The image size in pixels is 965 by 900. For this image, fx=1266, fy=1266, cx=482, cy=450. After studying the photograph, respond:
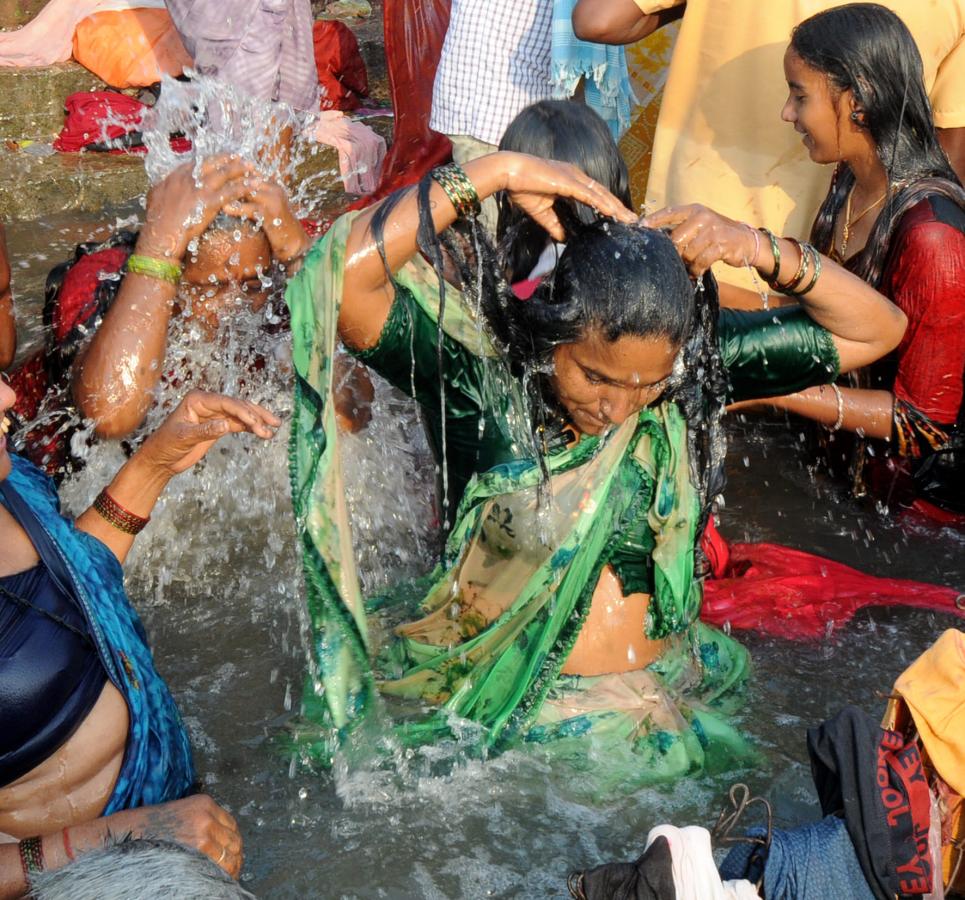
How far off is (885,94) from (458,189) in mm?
1990

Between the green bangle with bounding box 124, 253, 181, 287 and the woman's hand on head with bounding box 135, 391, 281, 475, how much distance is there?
93 cm

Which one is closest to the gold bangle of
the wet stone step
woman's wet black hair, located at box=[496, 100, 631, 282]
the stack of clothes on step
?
woman's wet black hair, located at box=[496, 100, 631, 282]

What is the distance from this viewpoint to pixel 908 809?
2.31 meters

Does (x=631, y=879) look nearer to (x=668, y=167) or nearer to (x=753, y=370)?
(x=753, y=370)

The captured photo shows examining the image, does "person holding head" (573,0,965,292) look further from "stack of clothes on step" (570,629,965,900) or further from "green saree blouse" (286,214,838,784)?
"stack of clothes on step" (570,629,965,900)

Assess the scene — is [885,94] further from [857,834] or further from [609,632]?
[857,834]

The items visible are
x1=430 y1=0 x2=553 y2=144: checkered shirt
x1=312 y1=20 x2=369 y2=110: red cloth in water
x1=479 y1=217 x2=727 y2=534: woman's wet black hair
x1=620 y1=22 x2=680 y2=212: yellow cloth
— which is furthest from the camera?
x1=312 y1=20 x2=369 y2=110: red cloth in water

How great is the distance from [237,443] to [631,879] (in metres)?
2.66

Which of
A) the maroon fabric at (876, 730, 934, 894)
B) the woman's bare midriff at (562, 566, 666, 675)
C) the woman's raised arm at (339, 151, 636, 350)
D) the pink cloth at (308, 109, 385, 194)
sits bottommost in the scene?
the woman's bare midriff at (562, 566, 666, 675)

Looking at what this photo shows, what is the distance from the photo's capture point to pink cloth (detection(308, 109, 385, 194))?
22.7 feet

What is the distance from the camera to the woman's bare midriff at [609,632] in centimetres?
317

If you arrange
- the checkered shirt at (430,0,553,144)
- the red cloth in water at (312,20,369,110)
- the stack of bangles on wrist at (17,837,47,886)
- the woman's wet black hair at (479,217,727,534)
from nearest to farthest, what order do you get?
the stack of bangles on wrist at (17,837,47,886) → the woman's wet black hair at (479,217,727,534) → the checkered shirt at (430,0,553,144) → the red cloth in water at (312,20,369,110)

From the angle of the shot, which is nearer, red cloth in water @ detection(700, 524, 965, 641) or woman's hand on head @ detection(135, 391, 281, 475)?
woman's hand on head @ detection(135, 391, 281, 475)

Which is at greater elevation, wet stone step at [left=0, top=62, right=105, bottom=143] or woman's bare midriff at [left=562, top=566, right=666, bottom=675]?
wet stone step at [left=0, top=62, right=105, bottom=143]
